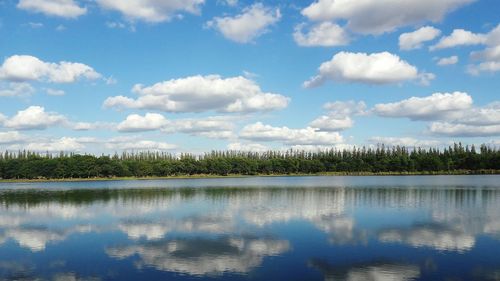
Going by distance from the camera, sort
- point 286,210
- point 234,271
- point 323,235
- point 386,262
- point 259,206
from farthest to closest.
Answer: point 259,206 < point 286,210 < point 323,235 < point 386,262 < point 234,271

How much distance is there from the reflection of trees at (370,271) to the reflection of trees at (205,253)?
13.5 ft

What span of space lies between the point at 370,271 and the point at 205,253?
10.5 m

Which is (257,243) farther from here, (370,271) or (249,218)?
(249,218)

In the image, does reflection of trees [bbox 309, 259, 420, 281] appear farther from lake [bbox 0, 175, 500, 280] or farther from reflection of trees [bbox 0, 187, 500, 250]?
reflection of trees [bbox 0, 187, 500, 250]

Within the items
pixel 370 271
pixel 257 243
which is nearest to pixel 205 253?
pixel 257 243

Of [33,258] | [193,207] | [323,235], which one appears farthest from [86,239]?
[193,207]

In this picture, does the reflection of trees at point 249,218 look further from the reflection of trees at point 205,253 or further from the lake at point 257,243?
the reflection of trees at point 205,253

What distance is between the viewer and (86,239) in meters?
35.4

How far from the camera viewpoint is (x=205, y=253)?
2862cm

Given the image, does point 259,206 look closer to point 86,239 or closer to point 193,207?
A: point 193,207

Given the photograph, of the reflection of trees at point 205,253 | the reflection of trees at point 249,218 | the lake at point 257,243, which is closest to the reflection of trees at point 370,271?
the lake at point 257,243

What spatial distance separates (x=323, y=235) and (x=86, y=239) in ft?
62.0

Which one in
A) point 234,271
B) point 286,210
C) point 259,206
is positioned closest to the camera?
point 234,271

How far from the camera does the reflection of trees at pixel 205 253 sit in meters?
25.1
